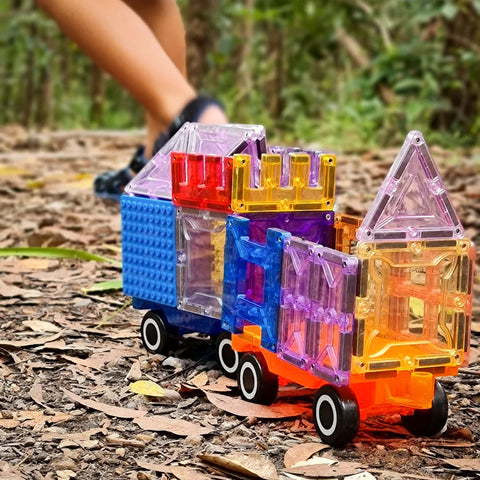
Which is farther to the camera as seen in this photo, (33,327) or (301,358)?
(33,327)

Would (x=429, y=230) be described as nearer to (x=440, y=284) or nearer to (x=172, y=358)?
(x=440, y=284)

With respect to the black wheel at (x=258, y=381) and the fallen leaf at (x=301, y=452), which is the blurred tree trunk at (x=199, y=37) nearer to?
the black wheel at (x=258, y=381)

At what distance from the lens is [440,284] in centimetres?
191

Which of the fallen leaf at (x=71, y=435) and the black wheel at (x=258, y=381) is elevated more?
the black wheel at (x=258, y=381)

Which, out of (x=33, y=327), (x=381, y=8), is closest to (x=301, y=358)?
(x=33, y=327)

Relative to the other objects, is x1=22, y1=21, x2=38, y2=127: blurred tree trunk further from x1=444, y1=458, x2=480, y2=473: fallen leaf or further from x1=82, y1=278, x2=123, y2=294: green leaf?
x1=444, y1=458, x2=480, y2=473: fallen leaf

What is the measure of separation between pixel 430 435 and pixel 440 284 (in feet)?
1.03

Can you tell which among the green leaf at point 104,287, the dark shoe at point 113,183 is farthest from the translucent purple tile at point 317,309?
the dark shoe at point 113,183

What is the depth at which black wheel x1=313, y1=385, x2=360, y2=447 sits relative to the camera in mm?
1769

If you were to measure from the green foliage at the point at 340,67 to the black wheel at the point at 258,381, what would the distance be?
4870 mm

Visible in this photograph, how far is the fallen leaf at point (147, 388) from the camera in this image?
6.72 ft

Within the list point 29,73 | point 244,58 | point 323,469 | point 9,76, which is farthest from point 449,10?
point 9,76

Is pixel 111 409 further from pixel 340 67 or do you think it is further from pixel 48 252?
pixel 340 67

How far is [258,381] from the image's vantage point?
1993 millimetres
